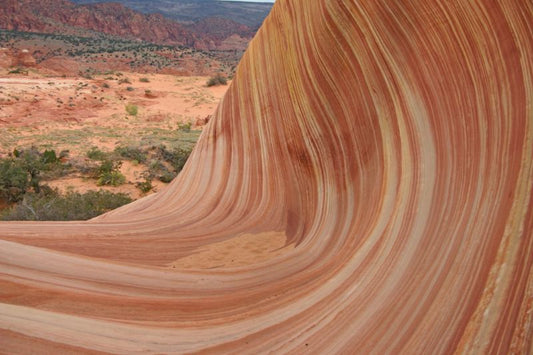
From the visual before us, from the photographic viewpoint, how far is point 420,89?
94.0 inches

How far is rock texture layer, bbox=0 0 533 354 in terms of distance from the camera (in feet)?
5.17

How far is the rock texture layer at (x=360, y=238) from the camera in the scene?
5.17ft

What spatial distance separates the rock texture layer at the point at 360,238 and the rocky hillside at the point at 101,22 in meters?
57.6

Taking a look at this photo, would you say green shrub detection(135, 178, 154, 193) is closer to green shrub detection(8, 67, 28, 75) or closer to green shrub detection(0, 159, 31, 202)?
green shrub detection(0, 159, 31, 202)

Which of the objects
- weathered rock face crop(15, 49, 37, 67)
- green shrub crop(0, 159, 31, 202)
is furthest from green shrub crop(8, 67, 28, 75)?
green shrub crop(0, 159, 31, 202)

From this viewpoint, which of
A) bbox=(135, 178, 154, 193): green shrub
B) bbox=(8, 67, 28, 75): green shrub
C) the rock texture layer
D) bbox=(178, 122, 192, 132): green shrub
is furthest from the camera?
bbox=(8, 67, 28, 75): green shrub

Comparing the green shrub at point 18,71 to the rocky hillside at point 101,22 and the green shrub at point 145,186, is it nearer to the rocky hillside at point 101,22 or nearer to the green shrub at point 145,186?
the green shrub at point 145,186

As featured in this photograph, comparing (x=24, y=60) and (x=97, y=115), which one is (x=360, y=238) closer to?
(x=97, y=115)

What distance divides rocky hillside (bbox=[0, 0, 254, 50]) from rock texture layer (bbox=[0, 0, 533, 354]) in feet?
189

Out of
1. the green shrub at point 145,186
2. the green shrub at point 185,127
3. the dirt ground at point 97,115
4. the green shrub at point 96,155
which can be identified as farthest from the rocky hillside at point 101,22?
the green shrub at point 145,186

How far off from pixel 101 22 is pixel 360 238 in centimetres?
6986

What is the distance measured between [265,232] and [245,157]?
1145 mm

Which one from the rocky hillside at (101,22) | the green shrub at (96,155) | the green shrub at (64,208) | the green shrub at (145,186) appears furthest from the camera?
the rocky hillside at (101,22)

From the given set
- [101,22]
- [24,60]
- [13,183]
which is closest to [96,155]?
[13,183]
